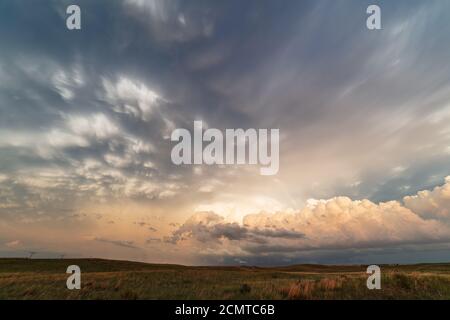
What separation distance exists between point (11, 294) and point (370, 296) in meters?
20.4

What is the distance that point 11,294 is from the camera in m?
21.2

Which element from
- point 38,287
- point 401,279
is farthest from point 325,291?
point 38,287
